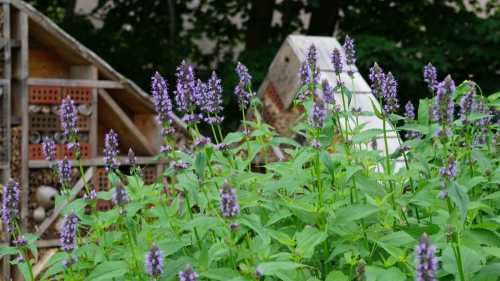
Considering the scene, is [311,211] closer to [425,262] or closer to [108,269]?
[108,269]

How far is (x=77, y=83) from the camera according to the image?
8.01 metres

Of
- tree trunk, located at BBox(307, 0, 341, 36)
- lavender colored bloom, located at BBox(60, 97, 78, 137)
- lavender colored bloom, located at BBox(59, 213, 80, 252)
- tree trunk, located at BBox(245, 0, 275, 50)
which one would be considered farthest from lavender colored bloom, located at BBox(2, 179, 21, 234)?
tree trunk, located at BBox(307, 0, 341, 36)

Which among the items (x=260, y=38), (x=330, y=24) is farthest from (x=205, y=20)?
(x=330, y=24)

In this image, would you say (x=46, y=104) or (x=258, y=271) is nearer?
(x=258, y=271)

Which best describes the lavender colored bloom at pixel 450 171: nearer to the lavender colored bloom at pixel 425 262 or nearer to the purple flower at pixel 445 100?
the purple flower at pixel 445 100

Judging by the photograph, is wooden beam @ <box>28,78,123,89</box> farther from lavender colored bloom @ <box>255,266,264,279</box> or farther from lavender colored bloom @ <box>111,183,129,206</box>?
lavender colored bloom @ <box>255,266,264,279</box>

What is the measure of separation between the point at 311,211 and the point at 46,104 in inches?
219

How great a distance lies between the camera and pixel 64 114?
335 centimetres

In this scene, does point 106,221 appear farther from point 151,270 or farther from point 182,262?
point 151,270

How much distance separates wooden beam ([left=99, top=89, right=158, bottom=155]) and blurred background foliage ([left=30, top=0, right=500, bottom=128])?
126 inches

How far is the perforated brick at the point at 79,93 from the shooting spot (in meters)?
8.06

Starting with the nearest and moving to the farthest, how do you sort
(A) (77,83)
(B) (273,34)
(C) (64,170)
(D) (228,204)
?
(D) (228,204) → (C) (64,170) → (A) (77,83) → (B) (273,34)

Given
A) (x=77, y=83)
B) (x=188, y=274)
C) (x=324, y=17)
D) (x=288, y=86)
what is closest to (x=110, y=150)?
(x=188, y=274)

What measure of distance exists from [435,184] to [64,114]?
139 cm
